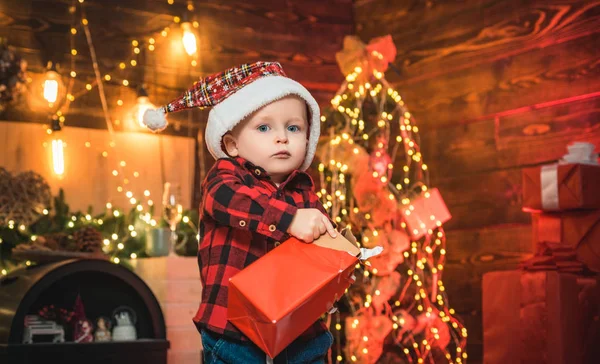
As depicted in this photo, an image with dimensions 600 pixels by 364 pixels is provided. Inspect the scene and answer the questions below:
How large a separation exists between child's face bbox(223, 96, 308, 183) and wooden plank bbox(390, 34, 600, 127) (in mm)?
2007

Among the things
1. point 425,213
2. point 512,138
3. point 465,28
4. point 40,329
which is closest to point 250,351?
point 40,329

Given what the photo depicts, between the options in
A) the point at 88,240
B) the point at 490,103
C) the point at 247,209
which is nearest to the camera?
the point at 247,209

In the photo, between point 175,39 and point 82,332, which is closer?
point 82,332

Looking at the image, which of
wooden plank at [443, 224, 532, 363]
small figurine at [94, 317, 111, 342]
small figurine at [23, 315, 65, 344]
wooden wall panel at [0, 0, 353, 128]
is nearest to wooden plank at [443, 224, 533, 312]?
wooden plank at [443, 224, 532, 363]

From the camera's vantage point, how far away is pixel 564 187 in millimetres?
2984

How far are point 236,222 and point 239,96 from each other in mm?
316

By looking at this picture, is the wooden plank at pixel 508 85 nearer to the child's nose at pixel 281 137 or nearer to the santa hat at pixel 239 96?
the santa hat at pixel 239 96

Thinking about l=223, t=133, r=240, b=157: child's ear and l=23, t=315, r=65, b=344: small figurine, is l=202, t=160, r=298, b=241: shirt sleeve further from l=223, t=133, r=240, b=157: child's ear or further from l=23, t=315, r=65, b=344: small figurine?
l=23, t=315, r=65, b=344: small figurine

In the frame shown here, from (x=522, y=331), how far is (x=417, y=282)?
0.85 m

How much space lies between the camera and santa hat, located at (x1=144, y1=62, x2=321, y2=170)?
1.78m

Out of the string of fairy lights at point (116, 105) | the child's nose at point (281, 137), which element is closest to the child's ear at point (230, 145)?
the child's nose at point (281, 137)

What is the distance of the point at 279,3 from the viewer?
14.6 feet

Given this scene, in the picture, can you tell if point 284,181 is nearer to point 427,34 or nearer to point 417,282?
point 417,282

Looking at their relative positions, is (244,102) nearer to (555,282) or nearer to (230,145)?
(230,145)
